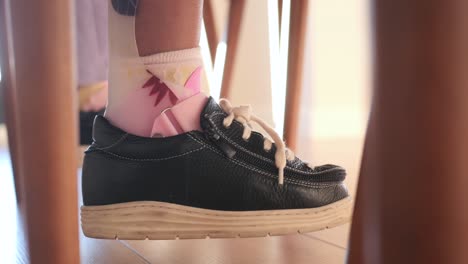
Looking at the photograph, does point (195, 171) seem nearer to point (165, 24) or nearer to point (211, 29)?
point (165, 24)

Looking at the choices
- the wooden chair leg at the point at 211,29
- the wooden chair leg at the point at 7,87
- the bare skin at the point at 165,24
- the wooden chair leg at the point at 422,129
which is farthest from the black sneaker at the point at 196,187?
the wooden chair leg at the point at 211,29

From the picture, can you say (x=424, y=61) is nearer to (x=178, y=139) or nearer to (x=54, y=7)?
(x=54, y=7)

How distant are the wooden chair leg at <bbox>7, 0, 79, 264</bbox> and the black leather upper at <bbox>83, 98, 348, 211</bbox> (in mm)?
227

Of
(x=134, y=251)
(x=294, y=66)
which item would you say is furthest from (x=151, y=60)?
(x=294, y=66)

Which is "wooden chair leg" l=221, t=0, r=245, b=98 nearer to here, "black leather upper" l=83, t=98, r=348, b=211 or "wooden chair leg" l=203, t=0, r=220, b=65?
"wooden chair leg" l=203, t=0, r=220, b=65

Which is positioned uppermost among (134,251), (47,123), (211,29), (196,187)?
(211,29)

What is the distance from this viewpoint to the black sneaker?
0.61m

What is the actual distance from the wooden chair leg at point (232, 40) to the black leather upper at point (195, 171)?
0.64m

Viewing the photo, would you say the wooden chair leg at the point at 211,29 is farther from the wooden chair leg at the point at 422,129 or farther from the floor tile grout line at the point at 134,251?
the wooden chair leg at the point at 422,129

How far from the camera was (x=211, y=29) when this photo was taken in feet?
4.47

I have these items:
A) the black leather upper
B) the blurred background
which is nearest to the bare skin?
the black leather upper

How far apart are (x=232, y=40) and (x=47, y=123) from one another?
3.10ft

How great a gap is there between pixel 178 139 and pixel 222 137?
2.2 inches

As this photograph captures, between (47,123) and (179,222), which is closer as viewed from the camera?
(47,123)
